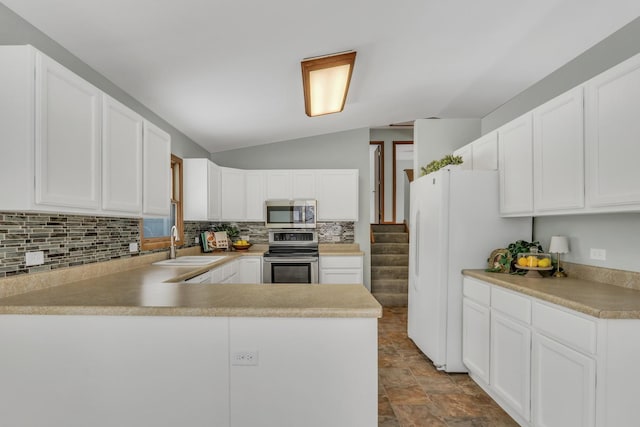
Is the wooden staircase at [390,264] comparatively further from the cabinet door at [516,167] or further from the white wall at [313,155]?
the cabinet door at [516,167]

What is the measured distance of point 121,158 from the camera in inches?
80.2

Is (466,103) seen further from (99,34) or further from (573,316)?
(99,34)

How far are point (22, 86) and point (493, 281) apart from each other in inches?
114

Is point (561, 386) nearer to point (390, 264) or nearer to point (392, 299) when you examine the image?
point (392, 299)

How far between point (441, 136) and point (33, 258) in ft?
13.8

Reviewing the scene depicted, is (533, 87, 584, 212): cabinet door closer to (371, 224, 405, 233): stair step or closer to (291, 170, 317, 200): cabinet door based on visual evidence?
(291, 170, 317, 200): cabinet door

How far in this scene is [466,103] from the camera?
12.8 ft

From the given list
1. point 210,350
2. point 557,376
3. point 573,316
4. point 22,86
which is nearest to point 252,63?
point 22,86

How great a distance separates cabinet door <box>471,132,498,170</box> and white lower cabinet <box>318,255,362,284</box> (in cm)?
190

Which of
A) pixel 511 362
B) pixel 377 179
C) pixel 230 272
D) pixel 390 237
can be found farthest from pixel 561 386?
pixel 377 179

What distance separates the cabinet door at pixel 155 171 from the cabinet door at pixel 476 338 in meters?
2.62

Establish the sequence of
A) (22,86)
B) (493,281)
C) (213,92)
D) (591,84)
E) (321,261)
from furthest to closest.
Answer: (321,261) → (213,92) → (493,281) → (591,84) → (22,86)

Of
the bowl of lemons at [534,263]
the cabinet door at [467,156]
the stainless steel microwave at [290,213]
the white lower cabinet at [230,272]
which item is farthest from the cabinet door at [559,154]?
the white lower cabinet at [230,272]

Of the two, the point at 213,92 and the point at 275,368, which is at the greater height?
the point at 213,92
